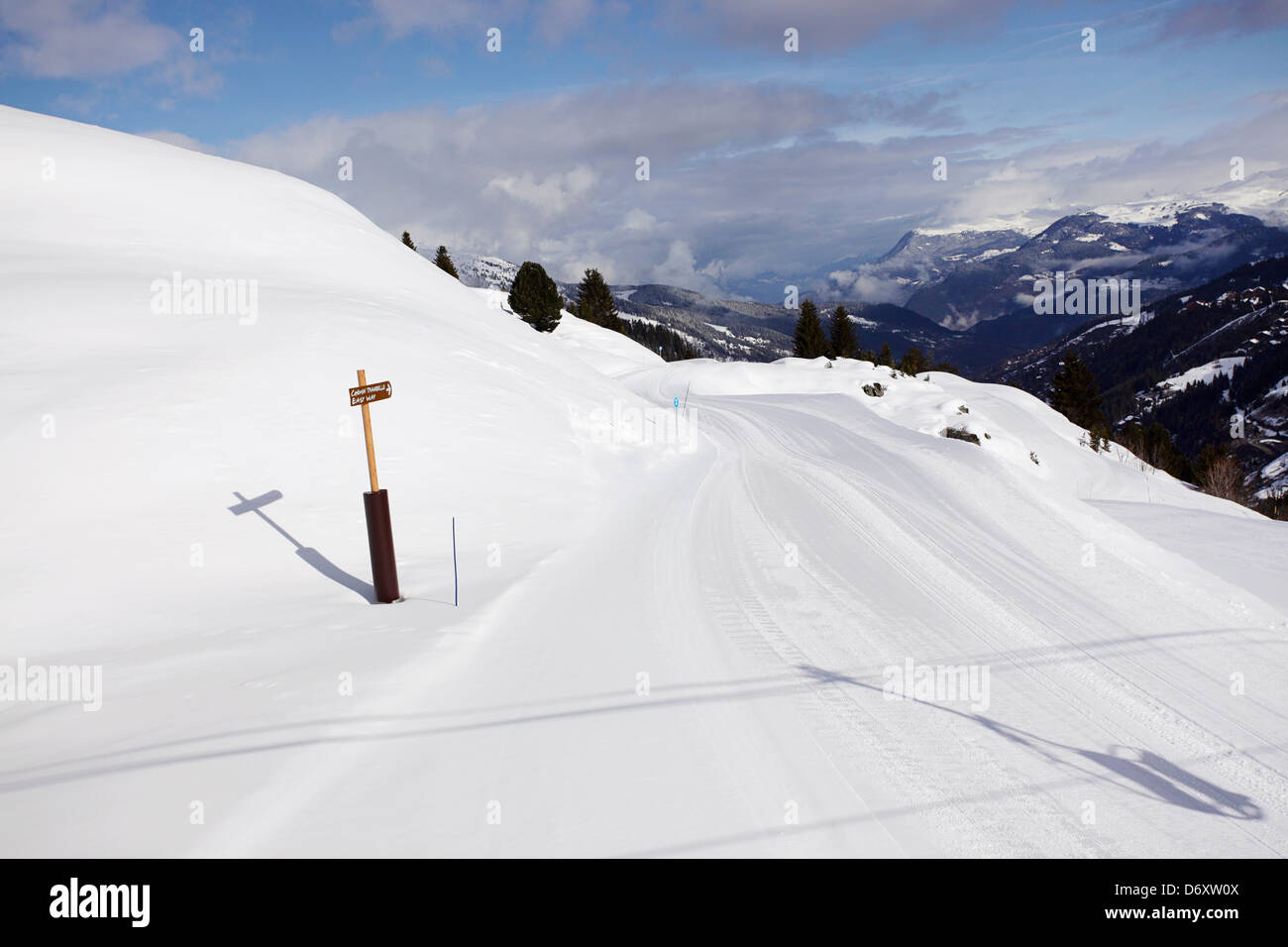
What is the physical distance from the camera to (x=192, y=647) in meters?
7.17

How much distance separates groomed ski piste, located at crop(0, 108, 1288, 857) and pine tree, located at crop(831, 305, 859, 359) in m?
59.6

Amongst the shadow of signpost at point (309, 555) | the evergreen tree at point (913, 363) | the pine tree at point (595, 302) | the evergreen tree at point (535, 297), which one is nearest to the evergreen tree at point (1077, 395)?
the evergreen tree at point (913, 363)

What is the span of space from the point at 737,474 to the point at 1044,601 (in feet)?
27.6

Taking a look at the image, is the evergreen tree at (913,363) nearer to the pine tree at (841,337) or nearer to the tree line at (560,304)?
the pine tree at (841,337)

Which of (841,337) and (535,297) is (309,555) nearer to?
(535,297)

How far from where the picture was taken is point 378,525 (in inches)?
330

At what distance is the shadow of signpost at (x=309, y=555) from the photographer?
9102mm

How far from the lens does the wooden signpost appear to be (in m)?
8.40

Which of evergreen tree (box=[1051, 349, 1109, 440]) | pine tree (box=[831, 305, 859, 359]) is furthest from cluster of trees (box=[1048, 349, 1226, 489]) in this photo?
pine tree (box=[831, 305, 859, 359])

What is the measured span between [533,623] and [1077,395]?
6860 cm

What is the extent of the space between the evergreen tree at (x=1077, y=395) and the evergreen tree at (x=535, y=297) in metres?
45.6

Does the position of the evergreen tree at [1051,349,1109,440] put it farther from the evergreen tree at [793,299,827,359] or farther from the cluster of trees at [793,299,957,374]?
the evergreen tree at [793,299,827,359]
